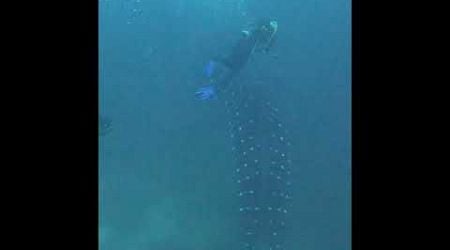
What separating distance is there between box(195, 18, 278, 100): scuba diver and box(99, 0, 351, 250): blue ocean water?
0.53 metres

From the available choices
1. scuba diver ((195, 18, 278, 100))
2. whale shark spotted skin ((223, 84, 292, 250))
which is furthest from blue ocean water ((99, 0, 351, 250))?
scuba diver ((195, 18, 278, 100))

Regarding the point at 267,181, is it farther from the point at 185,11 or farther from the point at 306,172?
the point at 185,11

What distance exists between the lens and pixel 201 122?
6355 mm

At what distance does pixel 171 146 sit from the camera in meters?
6.50

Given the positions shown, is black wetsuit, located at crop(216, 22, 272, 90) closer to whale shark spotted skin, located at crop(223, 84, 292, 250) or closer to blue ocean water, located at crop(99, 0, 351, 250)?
whale shark spotted skin, located at crop(223, 84, 292, 250)

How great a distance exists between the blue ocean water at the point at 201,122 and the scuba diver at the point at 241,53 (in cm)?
53

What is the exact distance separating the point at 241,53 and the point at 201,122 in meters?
1.37

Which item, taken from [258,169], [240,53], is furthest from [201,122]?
[240,53]

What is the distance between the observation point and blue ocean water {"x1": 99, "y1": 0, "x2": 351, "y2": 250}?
6.18 m

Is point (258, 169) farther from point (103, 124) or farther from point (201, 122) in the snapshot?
point (103, 124)
